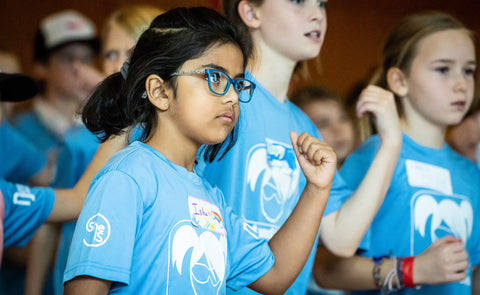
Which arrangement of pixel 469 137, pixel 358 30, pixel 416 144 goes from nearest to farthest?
pixel 416 144, pixel 469 137, pixel 358 30

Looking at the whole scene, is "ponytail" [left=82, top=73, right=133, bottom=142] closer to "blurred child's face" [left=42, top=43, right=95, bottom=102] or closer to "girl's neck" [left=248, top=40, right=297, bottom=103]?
"girl's neck" [left=248, top=40, right=297, bottom=103]

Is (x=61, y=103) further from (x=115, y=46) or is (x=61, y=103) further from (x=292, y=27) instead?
(x=292, y=27)

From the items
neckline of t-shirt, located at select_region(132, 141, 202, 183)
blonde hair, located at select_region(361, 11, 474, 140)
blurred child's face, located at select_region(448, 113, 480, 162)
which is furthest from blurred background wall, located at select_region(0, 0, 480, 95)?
neckline of t-shirt, located at select_region(132, 141, 202, 183)

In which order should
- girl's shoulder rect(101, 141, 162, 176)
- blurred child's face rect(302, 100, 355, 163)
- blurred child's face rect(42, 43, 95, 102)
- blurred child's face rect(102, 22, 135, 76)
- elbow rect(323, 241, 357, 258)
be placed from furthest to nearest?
blurred child's face rect(302, 100, 355, 163) < blurred child's face rect(42, 43, 95, 102) < blurred child's face rect(102, 22, 135, 76) < elbow rect(323, 241, 357, 258) < girl's shoulder rect(101, 141, 162, 176)

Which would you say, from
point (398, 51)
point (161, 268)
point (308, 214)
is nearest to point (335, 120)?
point (398, 51)

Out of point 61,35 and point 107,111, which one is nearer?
point 107,111

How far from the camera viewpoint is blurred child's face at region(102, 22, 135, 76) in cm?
252

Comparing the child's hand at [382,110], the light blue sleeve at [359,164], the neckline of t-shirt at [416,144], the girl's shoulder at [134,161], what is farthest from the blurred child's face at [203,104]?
the neckline of t-shirt at [416,144]

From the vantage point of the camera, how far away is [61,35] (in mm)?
3354

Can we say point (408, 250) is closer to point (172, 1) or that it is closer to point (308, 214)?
point (308, 214)

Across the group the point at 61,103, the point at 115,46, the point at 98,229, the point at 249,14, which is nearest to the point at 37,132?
the point at 61,103

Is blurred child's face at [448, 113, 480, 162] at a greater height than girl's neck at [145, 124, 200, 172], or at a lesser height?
greater

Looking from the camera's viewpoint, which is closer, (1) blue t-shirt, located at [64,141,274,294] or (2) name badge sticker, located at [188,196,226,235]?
(1) blue t-shirt, located at [64,141,274,294]

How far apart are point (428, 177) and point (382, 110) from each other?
36cm
